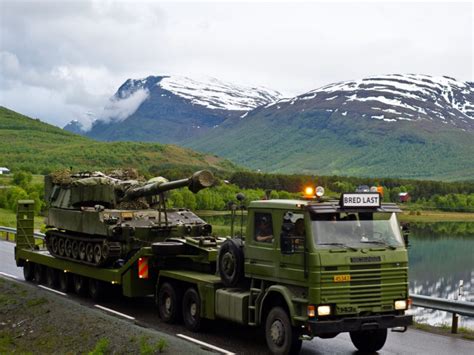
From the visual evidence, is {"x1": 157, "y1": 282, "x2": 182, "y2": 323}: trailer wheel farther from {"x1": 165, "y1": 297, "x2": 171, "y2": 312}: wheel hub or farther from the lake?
the lake

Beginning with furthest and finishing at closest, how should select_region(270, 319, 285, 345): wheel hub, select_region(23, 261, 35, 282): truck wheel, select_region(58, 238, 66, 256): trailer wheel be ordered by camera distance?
select_region(23, 261, 35, 282): truck wheel, select_region(58, 238, 66, 256): trailer wheel, select_region(270, 319, 285, 345): wheel hub

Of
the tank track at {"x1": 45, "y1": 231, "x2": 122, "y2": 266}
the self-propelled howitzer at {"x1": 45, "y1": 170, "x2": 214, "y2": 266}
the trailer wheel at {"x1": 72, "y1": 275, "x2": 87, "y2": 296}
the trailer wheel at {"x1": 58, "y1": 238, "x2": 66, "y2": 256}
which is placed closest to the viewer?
the tank track at {"x1": 45, "y1": 231, "x2": 122, "y2": 266}

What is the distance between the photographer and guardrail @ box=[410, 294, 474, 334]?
14.3 meters

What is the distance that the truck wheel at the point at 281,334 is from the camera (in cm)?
1213

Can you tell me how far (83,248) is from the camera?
62.4 feet

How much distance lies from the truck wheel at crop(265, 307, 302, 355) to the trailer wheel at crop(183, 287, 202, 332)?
7.32 feet

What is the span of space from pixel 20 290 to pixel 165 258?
5303 mm

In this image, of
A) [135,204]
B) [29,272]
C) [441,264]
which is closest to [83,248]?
[135,204]

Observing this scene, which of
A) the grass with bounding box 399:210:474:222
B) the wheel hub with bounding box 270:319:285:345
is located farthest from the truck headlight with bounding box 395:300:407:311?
the grass with bounding box 399:210:474:222

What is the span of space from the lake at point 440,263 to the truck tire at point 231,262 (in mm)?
14926

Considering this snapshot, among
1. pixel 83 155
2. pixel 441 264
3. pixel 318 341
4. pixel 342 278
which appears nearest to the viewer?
pixel 342 278

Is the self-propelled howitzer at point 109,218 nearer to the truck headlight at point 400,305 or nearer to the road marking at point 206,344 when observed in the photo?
the road marking at point 206,344

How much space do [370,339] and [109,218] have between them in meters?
7.36

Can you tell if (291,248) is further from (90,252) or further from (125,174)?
(125,174)
